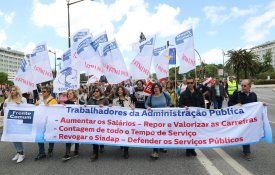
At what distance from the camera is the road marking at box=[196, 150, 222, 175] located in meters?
5.69

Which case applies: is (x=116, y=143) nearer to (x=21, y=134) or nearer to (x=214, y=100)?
(x=21, y=134)

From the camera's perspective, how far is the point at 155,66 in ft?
43.2

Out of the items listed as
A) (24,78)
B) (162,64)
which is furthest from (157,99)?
(162,64)

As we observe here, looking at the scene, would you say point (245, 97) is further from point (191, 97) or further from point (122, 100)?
point (122, 100)

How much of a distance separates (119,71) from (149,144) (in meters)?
4.35

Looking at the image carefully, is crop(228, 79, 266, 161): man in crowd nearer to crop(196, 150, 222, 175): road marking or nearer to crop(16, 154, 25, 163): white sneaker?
crop(196, 150, 222, 175): road marking

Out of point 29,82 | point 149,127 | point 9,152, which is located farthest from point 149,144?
point 29,82

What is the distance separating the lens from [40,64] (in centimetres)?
1009

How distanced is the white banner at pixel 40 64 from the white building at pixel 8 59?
500 ft

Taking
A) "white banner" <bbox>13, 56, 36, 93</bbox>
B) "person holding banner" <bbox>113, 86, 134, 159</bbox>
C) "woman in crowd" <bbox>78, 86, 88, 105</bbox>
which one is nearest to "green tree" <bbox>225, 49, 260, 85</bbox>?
"woman in crowd" <bbox>78, 86, 88, 105</bbox>

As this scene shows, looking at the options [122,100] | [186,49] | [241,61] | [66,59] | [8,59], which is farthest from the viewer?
[8,59]

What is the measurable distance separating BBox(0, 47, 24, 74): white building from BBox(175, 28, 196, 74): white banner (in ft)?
506

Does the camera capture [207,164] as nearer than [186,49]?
Yes

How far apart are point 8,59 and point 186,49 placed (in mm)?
167795
